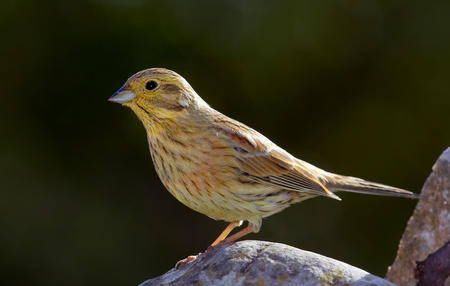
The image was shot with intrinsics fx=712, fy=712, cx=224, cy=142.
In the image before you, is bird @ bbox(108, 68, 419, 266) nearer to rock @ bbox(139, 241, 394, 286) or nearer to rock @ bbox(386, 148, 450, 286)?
rock @ bbox(139, 241, 394, 286)

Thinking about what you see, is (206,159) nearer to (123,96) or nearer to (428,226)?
(123,96)

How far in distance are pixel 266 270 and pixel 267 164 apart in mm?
1367

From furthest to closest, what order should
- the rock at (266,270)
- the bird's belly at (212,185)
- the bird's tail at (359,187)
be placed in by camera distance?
the bird's tail at (359,187) < the bird's belly at (212,185) < the rock at (266,270)

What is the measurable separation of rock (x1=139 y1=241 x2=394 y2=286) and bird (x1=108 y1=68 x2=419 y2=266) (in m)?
0.40

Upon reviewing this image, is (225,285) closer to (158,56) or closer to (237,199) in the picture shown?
(237,199)

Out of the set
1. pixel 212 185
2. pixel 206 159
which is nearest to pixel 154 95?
pixel 206 159

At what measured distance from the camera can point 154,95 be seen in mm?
4633

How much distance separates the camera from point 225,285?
3.64 meters

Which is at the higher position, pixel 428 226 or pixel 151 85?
pixel 151 85

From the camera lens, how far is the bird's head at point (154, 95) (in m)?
4.60

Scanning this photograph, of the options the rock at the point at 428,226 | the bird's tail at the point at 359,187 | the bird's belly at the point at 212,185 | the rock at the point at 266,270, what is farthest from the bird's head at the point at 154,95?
the rock at the point at 428,226

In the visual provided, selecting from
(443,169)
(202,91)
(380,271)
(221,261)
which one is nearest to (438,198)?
(443,169)

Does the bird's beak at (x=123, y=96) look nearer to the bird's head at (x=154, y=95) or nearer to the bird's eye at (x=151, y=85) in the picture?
the bird's head at (x=154, y=95)

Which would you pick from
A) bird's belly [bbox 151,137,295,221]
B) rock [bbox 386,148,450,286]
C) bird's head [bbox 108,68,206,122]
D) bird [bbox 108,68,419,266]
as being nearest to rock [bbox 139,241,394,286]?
bird [bbox 108,68,419,266]
